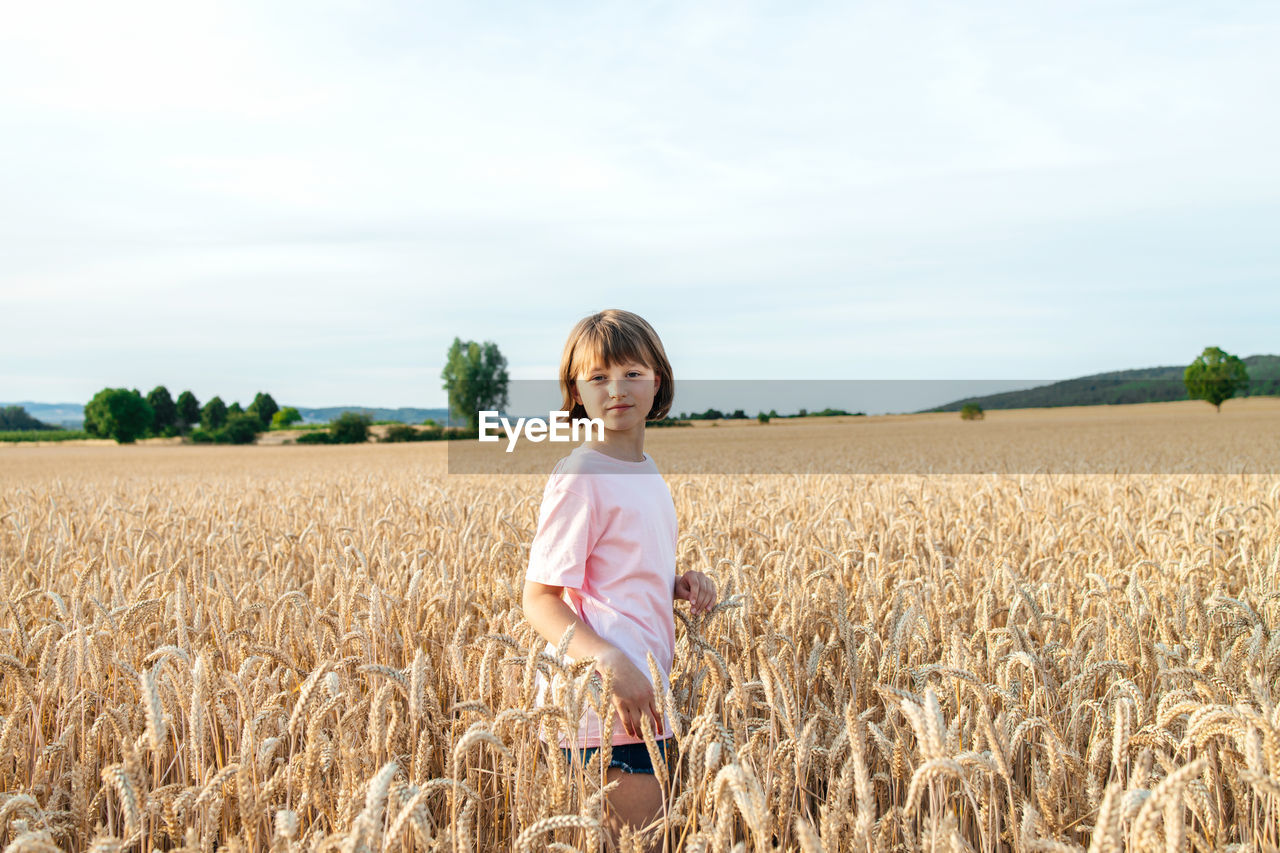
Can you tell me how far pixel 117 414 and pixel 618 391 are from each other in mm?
119691

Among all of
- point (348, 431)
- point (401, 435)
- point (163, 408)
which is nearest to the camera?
point (401, 435)

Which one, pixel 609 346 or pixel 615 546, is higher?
pixel 609 346

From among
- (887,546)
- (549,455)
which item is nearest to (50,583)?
(887,546)

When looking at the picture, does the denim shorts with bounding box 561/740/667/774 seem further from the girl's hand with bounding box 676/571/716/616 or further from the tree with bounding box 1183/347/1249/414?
the tree with bounding box 1183/347/1249/414

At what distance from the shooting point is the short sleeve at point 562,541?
2.20 metres

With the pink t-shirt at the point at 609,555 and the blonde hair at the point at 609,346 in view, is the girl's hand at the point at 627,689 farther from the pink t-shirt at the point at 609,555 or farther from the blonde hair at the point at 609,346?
the blonde hair at the point at 609,346

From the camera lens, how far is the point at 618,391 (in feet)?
7.67

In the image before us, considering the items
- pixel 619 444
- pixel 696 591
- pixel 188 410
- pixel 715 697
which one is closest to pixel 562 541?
pixel 619 444

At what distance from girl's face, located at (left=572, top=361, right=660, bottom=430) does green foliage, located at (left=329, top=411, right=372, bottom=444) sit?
6463 cm

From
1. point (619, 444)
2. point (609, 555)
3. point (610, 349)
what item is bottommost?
point (609, 555)

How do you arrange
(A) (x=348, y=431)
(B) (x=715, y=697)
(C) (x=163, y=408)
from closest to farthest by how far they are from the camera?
(B) (x=715, y=697) → (A) (x=348, y=431) → (C) (x=163, y=408)

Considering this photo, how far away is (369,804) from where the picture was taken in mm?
1194

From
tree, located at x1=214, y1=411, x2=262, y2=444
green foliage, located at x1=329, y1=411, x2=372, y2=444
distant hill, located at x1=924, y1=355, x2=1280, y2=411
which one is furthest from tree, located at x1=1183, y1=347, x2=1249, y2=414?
tree, located at x1=214, y1=411, x2=262, y2=444

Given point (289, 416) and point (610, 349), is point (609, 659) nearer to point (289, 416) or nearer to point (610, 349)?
point (610, 349)
